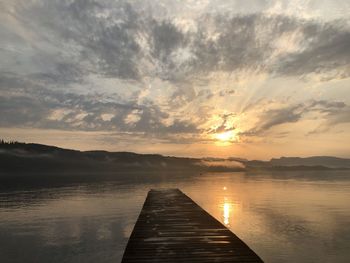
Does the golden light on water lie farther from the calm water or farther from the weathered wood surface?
the weathered wood surface

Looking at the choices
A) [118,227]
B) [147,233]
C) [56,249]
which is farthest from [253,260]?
[118,227]

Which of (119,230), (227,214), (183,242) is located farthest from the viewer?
(227,214)

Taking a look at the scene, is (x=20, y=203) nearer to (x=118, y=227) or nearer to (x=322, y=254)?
(x=118, y=227)

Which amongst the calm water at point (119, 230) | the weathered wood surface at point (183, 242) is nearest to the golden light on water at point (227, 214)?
the calm water at point (119, 230)

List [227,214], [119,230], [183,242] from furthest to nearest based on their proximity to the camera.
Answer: [227,214] < [119,230] < [183,242]

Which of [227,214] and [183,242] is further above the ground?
[227,214]

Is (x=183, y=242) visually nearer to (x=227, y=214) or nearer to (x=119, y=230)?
(x=119, y=230)

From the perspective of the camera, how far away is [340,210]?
47.6m

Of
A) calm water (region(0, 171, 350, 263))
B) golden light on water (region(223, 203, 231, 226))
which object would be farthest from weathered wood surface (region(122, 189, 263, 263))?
golden light on water (region(223, 203, 231, 226))

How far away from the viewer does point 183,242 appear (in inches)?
803

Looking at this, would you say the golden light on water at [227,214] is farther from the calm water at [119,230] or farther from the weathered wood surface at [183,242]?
the weathered wood surface at [183,242]

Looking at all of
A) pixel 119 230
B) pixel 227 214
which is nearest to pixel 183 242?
pixel 119 230

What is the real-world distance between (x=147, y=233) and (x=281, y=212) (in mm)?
27378

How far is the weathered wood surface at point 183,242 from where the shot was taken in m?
17.3
